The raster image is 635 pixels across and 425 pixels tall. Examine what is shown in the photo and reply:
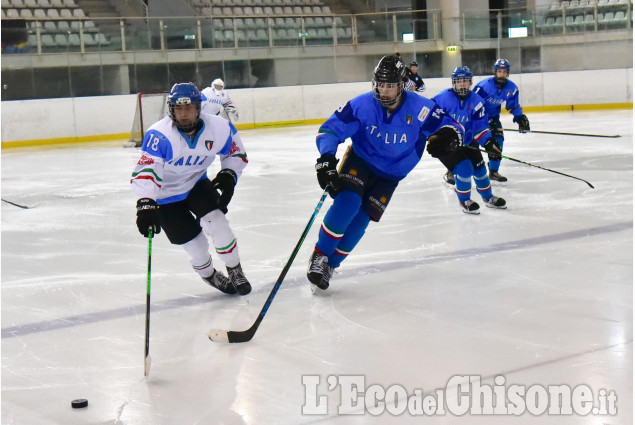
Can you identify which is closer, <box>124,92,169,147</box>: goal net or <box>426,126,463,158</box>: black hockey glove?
<box>426,126,463,158</box>: black hockey glove

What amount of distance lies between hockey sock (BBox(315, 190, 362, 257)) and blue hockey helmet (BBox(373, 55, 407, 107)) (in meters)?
0.44

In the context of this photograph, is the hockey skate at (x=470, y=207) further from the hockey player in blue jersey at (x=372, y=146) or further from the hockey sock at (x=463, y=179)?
the hockey player in blue jersey at (x=372, y=146)

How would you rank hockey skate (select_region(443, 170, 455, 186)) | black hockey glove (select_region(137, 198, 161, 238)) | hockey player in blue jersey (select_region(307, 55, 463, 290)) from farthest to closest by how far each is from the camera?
1. hockey skate (select_region(443, 170, 455, 186))
2. hockey player in blue jersey (select_region(307, 55, 463, 290))
3. black hockey glove (select_region(137, 198, 161, 238))

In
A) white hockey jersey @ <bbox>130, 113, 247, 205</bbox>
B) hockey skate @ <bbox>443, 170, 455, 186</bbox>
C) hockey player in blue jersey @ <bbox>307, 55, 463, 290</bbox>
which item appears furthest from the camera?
hockey skate @ <bbox>443, 170, 455, 186</bbox>

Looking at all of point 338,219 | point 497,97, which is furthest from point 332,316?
point 497,97

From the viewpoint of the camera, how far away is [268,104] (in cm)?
1552

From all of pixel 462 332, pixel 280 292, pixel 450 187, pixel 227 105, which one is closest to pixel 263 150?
pixel 227 105

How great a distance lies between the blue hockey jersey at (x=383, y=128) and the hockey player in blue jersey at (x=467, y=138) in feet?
6.46

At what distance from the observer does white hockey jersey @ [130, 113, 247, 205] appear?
3.37m

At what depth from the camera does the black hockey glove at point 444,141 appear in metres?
3.80

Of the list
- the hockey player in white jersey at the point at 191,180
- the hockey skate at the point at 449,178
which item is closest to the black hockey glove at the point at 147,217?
the hockey player in white jersey at the point at 191,180

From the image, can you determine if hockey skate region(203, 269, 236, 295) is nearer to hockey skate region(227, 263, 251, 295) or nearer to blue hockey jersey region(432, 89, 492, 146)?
hockey skate region(227, 263, 251, 295)

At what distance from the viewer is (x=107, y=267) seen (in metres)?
4.52

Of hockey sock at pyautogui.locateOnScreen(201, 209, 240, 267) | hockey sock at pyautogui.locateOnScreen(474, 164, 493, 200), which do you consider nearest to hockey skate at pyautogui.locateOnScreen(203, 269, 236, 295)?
hockey sock at pyautogui.locateOnScreen(201, 209, 240, 267)
